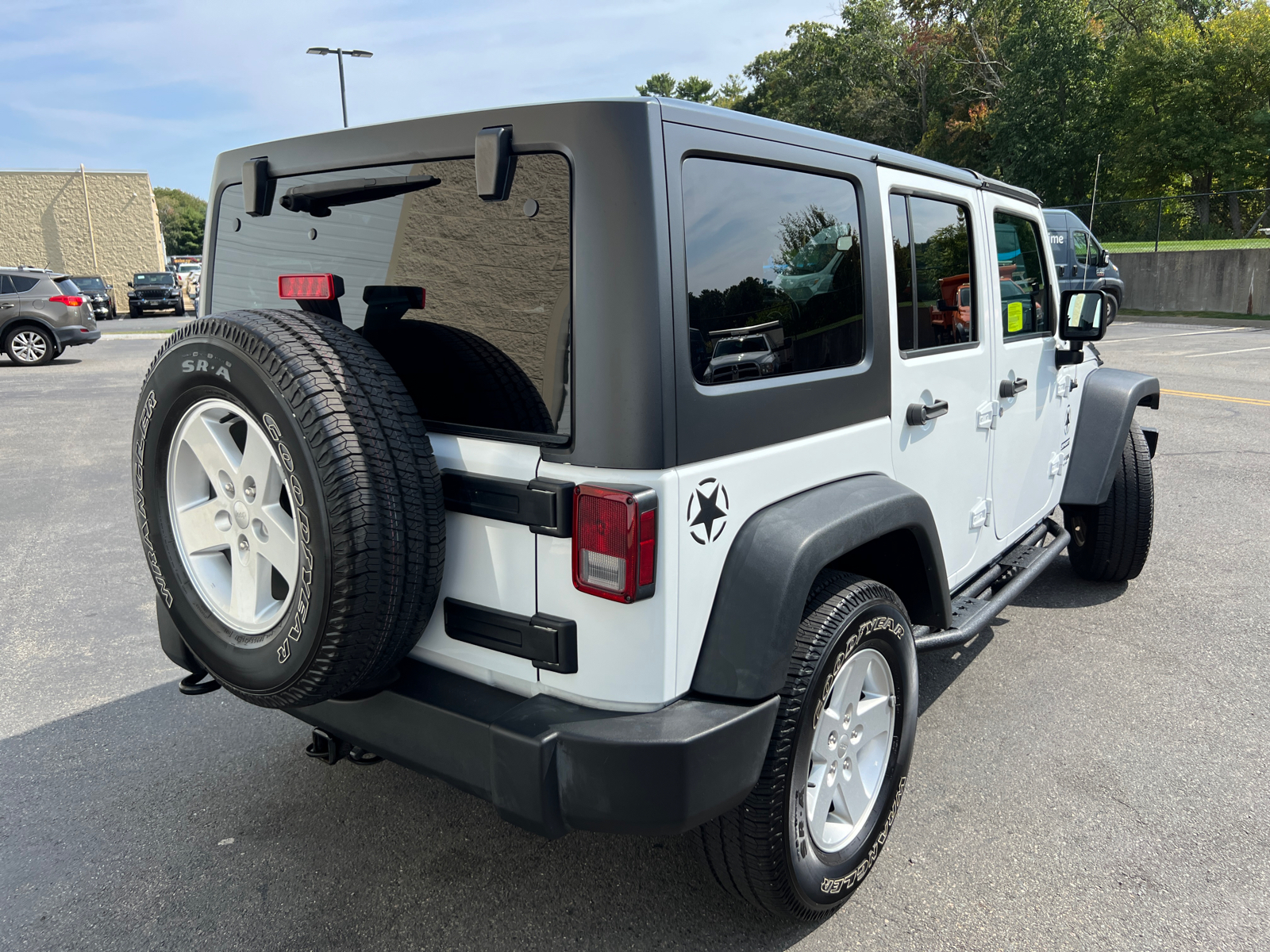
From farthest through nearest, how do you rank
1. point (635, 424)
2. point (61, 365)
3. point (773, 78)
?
point (773, 78), point (61, 365), point (635, 424)

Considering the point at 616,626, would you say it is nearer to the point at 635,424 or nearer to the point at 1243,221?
the point at 635,424

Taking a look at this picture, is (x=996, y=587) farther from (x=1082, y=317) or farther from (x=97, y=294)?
(x=97, y=294)

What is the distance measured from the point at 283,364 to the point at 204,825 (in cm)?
173

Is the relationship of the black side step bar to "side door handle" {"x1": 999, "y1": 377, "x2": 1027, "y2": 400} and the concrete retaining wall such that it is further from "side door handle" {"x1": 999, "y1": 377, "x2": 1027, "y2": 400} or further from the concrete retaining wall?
the concrete retaining wall

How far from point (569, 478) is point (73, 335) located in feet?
59.8

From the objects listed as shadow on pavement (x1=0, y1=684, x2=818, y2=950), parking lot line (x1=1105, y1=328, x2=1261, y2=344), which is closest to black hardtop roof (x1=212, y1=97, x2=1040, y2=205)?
shadow on pavement (x1=0, y1=684, x2=818, y2=950)

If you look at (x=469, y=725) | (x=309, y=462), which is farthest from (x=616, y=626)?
(x=309, y=462)

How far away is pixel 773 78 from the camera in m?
64.4

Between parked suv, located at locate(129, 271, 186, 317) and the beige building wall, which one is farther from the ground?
the beige building wall

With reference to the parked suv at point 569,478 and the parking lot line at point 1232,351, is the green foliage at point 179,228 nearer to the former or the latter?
the parking lot line at point 1232,351

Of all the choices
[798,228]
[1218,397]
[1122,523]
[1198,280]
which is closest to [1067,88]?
[1198,280]

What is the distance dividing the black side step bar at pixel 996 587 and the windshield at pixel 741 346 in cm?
107

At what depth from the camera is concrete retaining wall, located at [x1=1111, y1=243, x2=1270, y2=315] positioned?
21.0 m

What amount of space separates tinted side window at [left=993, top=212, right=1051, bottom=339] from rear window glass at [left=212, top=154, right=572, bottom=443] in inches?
84.7
